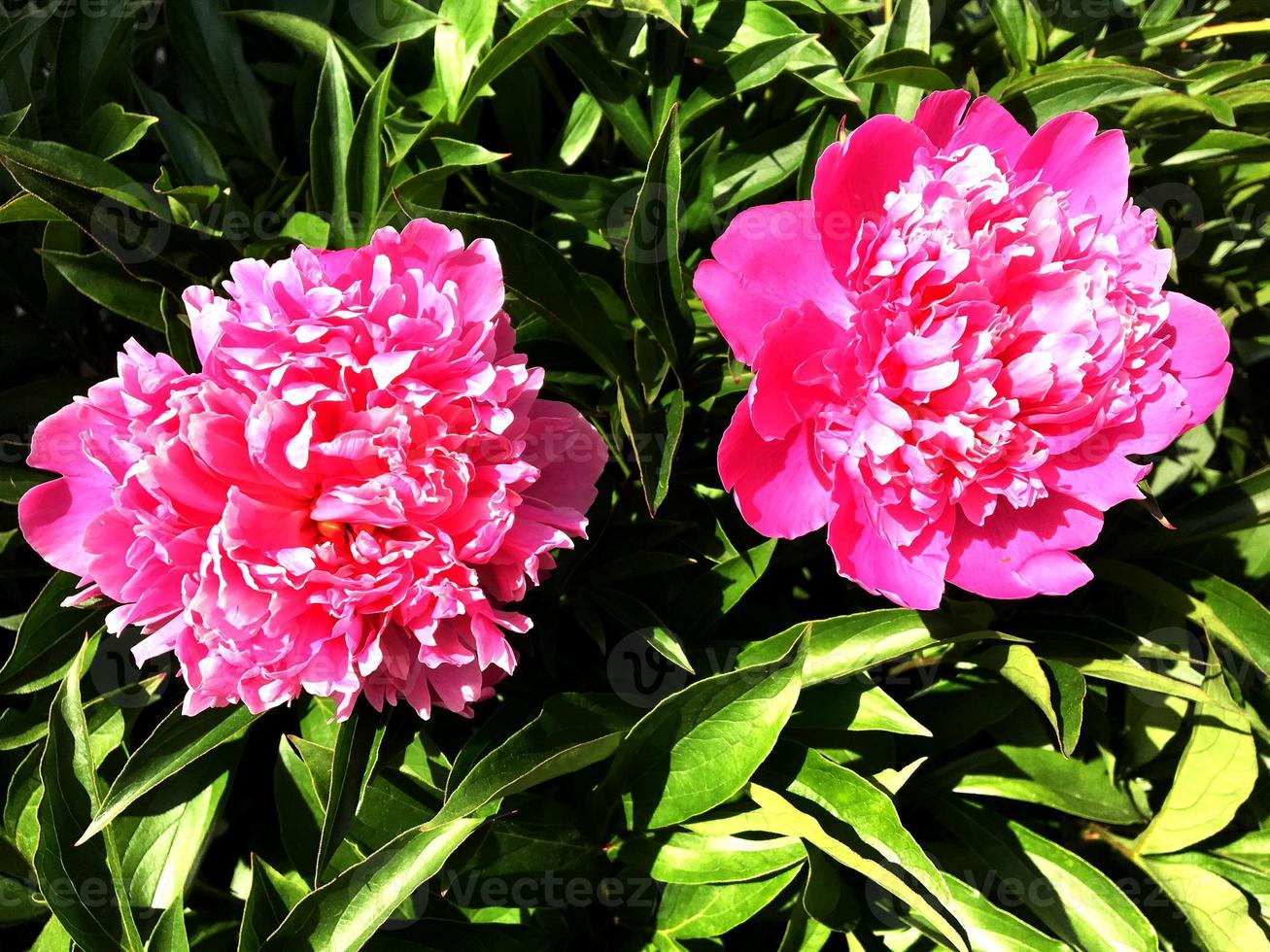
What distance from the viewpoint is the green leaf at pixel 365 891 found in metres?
0.76

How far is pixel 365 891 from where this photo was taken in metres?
0.77

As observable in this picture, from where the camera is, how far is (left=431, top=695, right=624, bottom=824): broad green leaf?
775 mm

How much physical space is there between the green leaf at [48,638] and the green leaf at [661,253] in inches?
22.4

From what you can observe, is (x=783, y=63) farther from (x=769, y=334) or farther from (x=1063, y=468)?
(x=1063, y=468)

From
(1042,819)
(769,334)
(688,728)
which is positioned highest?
(769,334)

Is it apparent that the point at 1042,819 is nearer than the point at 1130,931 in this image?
No

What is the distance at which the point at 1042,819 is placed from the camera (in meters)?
1.27

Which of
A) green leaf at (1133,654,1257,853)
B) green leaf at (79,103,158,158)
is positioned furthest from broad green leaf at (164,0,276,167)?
green leaf at (1133,654,1257,853)

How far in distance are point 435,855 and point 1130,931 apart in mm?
731

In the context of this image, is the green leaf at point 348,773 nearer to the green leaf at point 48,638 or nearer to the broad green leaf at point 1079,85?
the green leaf at point 48,638

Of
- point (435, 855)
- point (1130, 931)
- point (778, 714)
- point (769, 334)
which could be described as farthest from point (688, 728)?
point (1130, 931)

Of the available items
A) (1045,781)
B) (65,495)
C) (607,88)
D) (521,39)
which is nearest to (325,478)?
(65,495)

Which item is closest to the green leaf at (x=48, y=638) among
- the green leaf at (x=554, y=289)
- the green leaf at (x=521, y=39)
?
the green leaf at (x=554, y=289)

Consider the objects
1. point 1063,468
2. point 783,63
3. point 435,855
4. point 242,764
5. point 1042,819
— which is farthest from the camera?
point 1042,819
